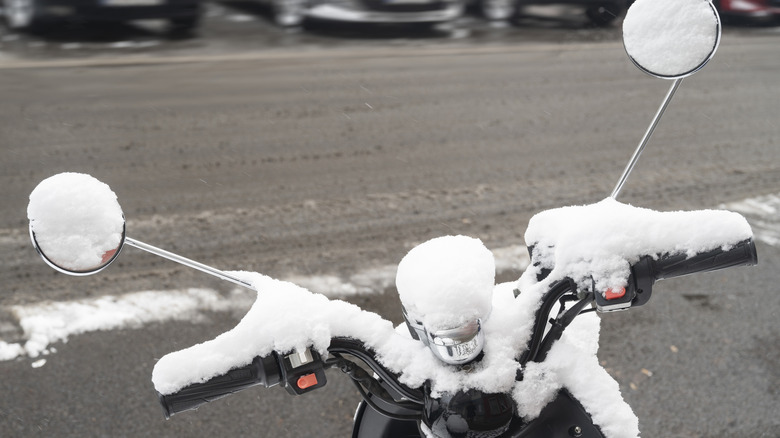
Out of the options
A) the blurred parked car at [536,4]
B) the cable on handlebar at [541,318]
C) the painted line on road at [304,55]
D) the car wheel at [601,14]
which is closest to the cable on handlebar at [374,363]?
the cable on handlebar at [541,318]

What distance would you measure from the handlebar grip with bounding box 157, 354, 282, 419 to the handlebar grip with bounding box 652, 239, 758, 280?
801mm

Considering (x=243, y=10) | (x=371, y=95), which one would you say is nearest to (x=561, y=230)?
(x=371, y=95)

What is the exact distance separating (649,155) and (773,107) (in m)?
2.17

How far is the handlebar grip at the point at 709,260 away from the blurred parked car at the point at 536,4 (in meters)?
9.47

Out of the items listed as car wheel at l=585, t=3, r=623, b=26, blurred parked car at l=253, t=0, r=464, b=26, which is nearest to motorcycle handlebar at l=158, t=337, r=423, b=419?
blurred parked car at l=253, t=0, r=464, b=26

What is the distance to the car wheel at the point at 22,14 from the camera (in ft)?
28.6

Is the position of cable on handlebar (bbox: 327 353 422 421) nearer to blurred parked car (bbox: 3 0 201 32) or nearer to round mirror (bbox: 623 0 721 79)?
round mirror (bbox: 623 0 721 79)

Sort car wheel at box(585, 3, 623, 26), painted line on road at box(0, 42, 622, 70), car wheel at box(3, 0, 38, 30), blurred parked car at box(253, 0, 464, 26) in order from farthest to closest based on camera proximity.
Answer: car wheel at box(585, 3, 623, 26) → blurred parked car at box(253, 0, 464, 26) → car wheel at box(3, 0, 38, 30) → painted line on road at box(0, 42, 622, 70)

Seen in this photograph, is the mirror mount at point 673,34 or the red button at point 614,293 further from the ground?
the mirror mount at point 673,34

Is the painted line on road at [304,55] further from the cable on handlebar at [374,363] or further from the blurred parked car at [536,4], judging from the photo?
the cable on handlebar at [374,363]

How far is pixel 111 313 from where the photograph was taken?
3.88 m

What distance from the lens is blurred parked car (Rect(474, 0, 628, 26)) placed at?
407 inches

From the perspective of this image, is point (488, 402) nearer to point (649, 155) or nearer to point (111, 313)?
point (111, 313)

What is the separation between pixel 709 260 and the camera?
4.77 ft
